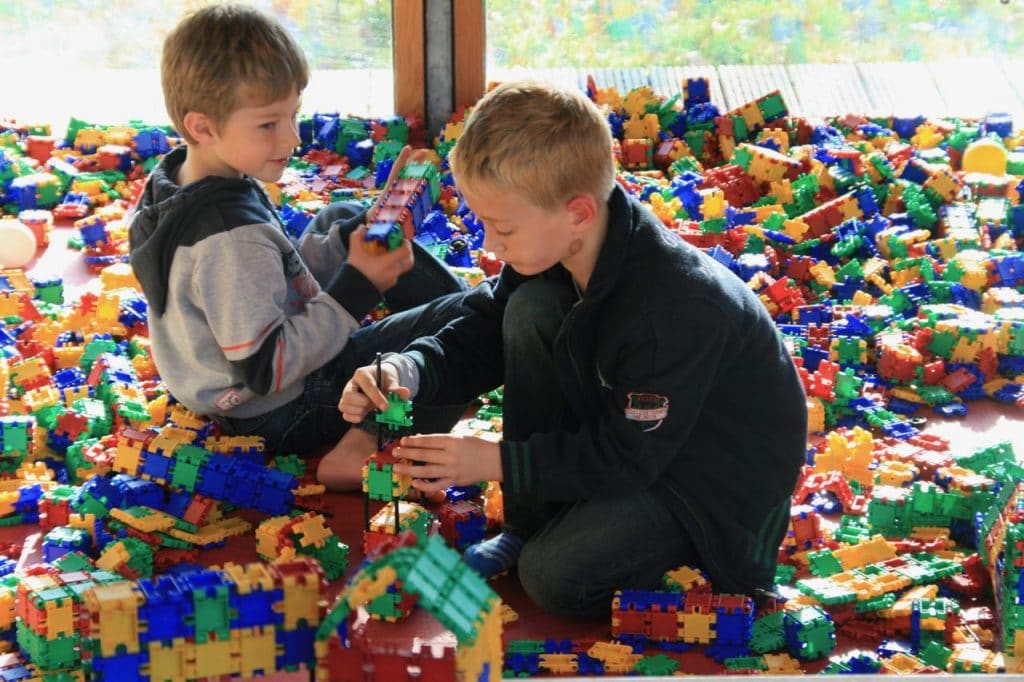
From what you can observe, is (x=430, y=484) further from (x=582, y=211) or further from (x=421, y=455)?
(x=582, y=211)

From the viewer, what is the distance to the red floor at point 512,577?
1.94m

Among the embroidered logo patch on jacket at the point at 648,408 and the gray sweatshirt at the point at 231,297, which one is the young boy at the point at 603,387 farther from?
the gray sweatshirt at the point at 231,297

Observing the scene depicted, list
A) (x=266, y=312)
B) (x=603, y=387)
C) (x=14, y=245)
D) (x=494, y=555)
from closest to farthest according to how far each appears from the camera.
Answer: (x=603, y=387), (x=494, y=555), (x=266, y=312), (x=14, y=245)

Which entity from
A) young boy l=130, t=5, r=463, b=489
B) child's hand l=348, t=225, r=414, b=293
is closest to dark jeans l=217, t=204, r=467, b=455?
young boy l=130, t=5, r=463, b=489

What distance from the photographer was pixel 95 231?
11.9 ft

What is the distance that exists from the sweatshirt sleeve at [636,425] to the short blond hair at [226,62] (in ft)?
2.65

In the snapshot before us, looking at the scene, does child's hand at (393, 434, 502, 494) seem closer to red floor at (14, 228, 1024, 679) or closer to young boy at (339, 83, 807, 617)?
young boy at (339, 83, 807, 617)

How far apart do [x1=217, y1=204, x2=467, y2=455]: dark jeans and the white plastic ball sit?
1.36 m

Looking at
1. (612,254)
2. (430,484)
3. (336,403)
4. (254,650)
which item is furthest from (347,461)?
(254,650)

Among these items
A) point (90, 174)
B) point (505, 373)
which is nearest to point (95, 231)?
point (90, 174)

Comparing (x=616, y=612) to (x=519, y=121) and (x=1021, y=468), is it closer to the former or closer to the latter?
(x=519, y=121)

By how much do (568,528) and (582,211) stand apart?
52 cm

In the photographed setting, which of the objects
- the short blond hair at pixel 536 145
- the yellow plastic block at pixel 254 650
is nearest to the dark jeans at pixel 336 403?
the short blond hair at pixel 536 145

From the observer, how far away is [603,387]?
1.99 meters
